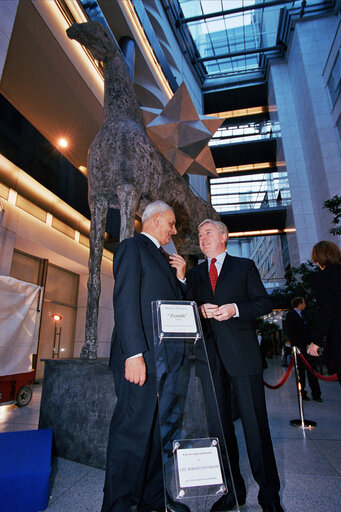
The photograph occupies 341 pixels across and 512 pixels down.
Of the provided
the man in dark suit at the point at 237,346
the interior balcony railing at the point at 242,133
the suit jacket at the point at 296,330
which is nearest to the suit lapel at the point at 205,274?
the man in dark suit at the point at 237,346

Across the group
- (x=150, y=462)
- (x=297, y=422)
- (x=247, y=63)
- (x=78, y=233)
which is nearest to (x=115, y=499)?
(x=150, y=462)

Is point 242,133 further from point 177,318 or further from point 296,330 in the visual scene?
point 177,318

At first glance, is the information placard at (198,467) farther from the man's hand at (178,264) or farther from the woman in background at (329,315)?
the woman in background at (329,315)

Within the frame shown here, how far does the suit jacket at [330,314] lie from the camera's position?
7.50 ft

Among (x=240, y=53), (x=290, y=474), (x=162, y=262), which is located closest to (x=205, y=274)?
(x=162, y=262)

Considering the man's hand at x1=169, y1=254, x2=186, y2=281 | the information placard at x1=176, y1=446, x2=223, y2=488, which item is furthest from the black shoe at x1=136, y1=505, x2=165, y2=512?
the man's hand at x1=169, y1=254, x2=186, y2=281

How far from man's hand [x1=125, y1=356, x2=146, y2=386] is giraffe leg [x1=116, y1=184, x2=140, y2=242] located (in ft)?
4.00

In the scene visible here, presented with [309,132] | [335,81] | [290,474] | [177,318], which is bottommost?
[290,474]

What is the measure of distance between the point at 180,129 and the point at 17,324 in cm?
371

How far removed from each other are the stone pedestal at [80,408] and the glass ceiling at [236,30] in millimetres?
20729

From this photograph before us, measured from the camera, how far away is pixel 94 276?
2383 mm

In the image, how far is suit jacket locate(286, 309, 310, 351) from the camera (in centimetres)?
503

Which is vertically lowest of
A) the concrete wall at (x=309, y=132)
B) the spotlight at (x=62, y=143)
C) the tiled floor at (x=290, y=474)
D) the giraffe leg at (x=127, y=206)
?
the tiled floor at (x=290, y=474)

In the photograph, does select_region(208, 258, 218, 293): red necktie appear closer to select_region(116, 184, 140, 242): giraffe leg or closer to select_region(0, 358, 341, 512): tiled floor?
select_region(116, 184, 140, 242): giraffe leg
